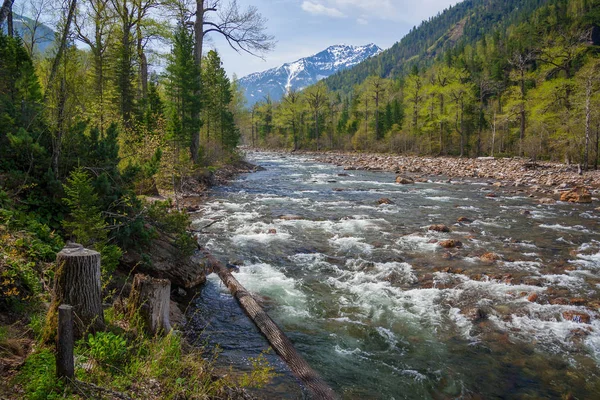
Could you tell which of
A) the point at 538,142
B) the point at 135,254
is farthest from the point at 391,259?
the point at 538,142

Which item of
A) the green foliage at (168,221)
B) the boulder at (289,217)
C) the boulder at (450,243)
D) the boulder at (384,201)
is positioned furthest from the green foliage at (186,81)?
the boulder at (450,243)

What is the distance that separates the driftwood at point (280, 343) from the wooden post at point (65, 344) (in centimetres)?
280

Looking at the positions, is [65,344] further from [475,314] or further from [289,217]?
[289,217]

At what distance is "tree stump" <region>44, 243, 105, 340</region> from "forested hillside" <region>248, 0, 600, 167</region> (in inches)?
1178

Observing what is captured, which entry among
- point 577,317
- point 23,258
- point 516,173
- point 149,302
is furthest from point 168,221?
point 516,173

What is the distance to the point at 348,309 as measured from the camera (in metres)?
6.95

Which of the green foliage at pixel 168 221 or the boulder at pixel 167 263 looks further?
the green foliage at pixel 168 221

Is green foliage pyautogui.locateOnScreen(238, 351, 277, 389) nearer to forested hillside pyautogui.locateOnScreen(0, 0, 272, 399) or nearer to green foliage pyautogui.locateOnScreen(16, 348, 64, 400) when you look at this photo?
forested hillside pyautogui.locateOnScreen(0, 0, 272, 399)

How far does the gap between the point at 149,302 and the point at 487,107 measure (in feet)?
185

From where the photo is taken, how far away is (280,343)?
5402 mm

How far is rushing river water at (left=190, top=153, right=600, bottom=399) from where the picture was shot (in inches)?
199

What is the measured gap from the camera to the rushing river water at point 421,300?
5.04 m

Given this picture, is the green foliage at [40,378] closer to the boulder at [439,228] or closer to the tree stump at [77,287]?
the tree stump at [77,287]

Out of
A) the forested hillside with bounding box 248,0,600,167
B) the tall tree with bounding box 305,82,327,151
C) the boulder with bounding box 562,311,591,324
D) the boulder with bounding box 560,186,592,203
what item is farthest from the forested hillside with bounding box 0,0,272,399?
the tall tree with bounding box 305,82,327,151
